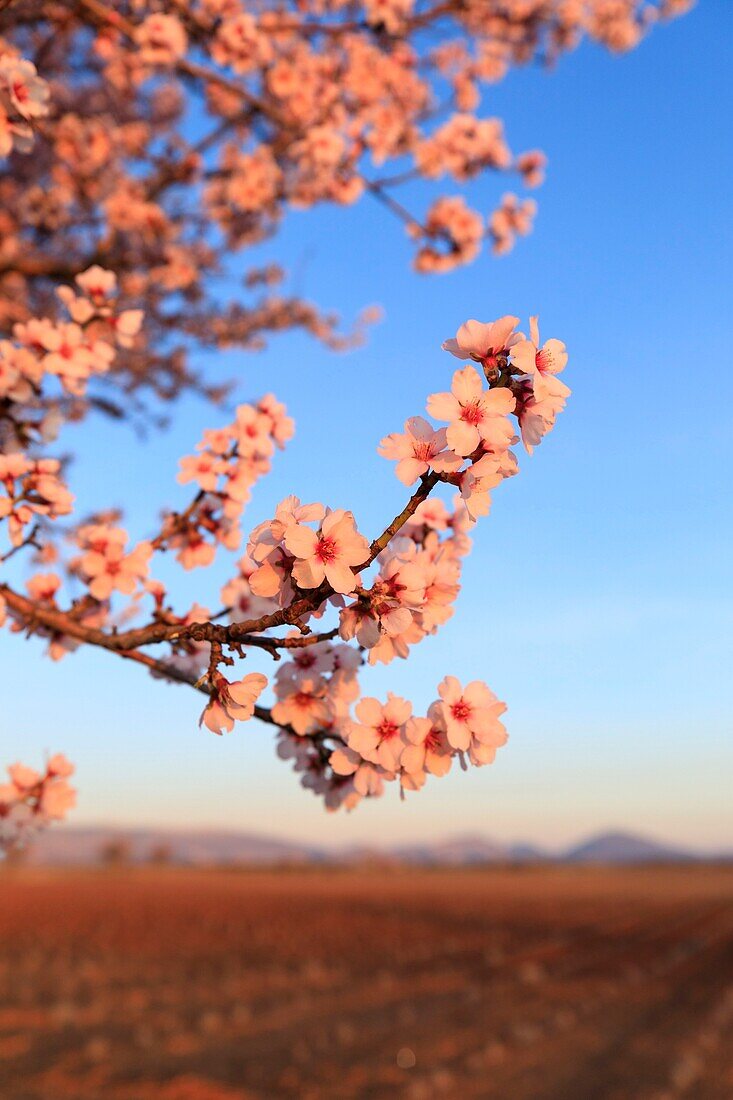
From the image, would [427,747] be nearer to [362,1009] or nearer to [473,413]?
[473,413]

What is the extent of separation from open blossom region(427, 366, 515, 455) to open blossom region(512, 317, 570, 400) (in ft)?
0.23

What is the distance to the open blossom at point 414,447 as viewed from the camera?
6.16ft

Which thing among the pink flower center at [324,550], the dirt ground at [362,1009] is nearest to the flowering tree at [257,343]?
the pink flower center at [324,550]

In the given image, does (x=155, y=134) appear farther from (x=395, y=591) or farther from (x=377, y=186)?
(x=395, y=591)

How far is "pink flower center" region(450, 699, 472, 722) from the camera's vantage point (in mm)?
2260

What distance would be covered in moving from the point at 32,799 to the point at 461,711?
237cm

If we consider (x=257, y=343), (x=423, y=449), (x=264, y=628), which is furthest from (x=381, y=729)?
(x=257, y=343)

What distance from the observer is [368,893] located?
139ft

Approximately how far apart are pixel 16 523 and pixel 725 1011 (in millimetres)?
13496

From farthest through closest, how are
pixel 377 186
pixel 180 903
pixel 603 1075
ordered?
→ pixel 180 903
pixel 603 1075
pixel 377 186

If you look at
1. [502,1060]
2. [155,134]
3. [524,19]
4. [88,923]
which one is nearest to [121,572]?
[524,19]

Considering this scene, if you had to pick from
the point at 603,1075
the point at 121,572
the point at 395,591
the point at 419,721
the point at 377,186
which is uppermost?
the point at 377,186

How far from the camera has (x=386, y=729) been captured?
232cm

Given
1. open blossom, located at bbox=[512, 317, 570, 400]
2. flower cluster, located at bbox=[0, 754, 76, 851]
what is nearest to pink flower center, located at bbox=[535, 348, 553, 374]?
open blossom, located at bbox=[512, 317, 570, 400]
